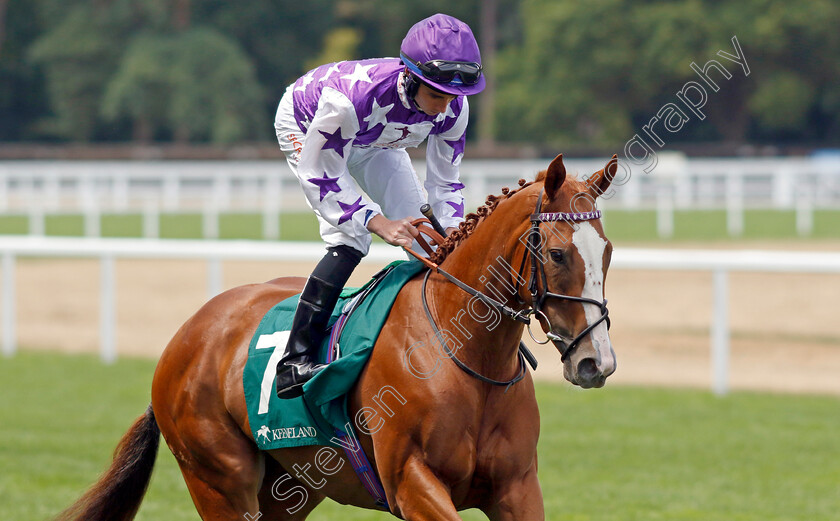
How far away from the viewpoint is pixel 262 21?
41344mm

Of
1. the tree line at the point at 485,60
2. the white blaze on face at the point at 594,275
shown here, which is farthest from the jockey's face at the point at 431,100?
the tree line at the point at 485,60

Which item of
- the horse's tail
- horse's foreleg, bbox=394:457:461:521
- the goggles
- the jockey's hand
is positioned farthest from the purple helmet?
the horse's tail

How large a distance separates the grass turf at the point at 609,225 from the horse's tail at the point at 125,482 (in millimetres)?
12316

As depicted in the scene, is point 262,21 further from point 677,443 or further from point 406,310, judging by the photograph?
point 406,310

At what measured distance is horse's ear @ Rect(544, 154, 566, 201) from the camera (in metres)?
3.08

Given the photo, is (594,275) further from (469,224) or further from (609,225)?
(609,225)

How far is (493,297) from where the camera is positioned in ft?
10.9

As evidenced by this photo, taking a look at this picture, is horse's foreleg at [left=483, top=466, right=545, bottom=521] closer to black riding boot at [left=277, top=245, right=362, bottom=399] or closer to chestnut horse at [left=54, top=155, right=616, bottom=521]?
chestnut horse at [left=54, top=155, right=616, bottom=521]

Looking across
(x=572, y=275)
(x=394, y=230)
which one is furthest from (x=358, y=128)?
(x=572, y=275)

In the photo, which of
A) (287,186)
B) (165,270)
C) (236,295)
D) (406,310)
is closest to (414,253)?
(406,310)

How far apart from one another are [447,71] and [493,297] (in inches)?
26.7

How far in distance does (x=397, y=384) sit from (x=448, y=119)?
92 cm

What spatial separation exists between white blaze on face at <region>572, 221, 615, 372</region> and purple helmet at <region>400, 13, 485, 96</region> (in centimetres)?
61

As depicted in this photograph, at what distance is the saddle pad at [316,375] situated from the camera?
346 centimetres
